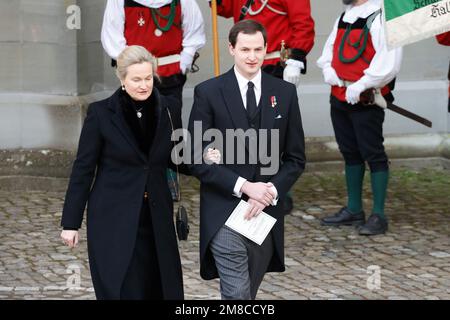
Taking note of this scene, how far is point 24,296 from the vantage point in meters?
7.32

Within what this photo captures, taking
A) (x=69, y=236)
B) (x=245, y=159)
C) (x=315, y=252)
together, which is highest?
(x=245, y=159)

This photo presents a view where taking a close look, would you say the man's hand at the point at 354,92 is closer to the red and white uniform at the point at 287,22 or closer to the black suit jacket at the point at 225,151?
the red and white uniform at the point at 287,22

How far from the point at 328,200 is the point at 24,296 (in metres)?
3.45

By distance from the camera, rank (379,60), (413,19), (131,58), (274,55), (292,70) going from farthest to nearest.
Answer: (274,55) < (292,70) < (379,60) < (413,19) < (131,58)

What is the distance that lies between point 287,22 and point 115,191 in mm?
3606

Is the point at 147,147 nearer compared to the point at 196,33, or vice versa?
the point at 147,147

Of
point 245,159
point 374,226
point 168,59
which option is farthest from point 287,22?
point 245,159

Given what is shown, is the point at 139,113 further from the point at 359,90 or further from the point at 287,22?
the point at 287,22

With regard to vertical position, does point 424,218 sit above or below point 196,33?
below

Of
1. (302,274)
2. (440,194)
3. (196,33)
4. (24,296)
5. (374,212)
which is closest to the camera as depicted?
(24,296)

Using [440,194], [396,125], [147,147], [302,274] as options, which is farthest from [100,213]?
[396,125]

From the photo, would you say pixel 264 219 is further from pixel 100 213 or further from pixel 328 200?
pixel 328 200

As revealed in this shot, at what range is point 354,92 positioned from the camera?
867 centimetres

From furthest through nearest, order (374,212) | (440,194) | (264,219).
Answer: (440,194) < (374,212) < (264,219)
